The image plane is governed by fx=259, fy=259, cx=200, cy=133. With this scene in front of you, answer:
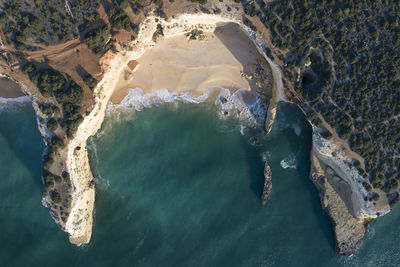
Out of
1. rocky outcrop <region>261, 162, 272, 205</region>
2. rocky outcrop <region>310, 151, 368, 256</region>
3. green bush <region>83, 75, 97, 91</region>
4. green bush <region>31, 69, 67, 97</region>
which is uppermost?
green bush <region>31, 69, 67, 97</region>

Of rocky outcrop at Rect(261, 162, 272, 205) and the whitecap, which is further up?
the whitecap

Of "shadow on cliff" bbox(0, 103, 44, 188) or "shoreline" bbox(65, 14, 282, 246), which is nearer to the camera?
"shoreline" bbox(65, 14, 282, 246)

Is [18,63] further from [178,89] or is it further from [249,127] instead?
[249,127]

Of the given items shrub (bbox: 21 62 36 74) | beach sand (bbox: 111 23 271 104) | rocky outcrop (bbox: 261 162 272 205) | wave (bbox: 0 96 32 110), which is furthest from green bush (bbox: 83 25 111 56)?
rocky outcrop (bbox: 261 162 272 205)

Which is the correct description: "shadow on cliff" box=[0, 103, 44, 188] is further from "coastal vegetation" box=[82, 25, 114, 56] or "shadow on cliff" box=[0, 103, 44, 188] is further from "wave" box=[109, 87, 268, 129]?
"coastal vegetation" box=[82, 25, 114, 56]

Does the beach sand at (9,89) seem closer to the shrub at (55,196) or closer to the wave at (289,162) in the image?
the shrub at (55,196)

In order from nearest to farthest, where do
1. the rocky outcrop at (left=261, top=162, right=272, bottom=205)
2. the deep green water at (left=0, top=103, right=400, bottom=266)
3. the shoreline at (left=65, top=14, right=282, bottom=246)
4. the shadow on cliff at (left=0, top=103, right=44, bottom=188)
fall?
the shoreline at (left=65, top=14, right=282, bottom=246)
the deep green water at (left=0, top=103, right=400, bottom=266)
the shadow on cliff at (left=0, top=103, right=44, bottom=188)
the rocky outcrop at (left=261, top=162, right=272, bottom=205)

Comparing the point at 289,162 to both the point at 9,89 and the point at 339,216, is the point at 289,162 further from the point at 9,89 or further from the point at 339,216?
the point at 9,89
